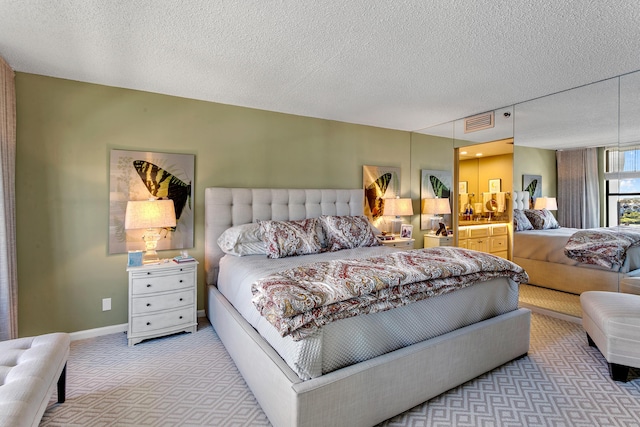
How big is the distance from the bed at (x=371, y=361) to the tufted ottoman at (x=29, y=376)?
1065 millimetres

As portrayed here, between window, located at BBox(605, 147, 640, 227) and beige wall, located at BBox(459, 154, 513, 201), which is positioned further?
beige wall, located at BBox(459, 154, 513, 201)

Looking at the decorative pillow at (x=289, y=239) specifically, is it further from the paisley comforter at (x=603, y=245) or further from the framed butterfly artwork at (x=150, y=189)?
the paisley comforter at (x=603, y=245)

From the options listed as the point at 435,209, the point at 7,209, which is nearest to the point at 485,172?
the point at 435,209

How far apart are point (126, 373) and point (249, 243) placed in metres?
1.52

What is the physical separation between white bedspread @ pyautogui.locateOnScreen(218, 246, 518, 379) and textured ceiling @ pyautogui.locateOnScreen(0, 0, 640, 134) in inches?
70.1

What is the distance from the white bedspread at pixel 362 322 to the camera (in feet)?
5.58

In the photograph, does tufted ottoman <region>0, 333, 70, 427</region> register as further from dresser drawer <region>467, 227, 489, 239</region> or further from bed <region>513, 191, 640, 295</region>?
dresser drawer <region>467, 227, 489, 239</region>

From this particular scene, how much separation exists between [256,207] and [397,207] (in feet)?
7.19

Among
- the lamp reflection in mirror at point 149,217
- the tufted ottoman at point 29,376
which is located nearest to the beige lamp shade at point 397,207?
the lamp reflection in mirror at point 149,217

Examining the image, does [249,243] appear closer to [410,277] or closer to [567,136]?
[410,277]

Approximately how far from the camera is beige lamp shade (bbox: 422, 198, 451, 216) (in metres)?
5.03

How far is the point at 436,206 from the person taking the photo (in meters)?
5.11

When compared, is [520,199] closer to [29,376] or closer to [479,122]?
[479,122]

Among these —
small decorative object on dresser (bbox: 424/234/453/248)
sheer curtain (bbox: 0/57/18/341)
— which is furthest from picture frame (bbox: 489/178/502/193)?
sheer curtain (bbox: 0/57/18/341)
